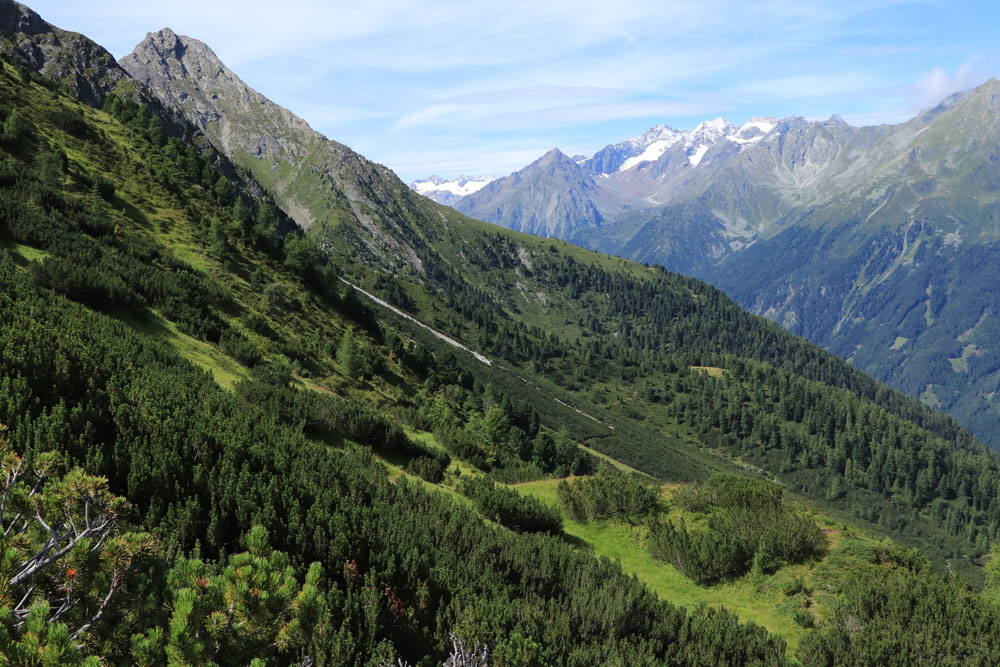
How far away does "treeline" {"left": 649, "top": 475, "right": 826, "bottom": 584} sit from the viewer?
20516 millimetres

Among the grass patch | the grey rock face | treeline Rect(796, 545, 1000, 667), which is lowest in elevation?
the grass patch

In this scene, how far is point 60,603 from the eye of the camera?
5703mm

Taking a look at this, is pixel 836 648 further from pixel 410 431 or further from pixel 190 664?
pixel 410 431

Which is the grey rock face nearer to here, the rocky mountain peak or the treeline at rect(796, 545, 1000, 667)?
the rocky mountain peak

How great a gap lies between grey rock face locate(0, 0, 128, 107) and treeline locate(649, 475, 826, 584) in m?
155

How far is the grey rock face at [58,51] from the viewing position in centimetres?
13325

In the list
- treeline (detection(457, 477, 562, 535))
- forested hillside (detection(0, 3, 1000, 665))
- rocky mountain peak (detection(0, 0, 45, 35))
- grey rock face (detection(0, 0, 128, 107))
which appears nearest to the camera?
forested hillside (detection(0, 3, 1000, 665))

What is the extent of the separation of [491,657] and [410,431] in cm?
2580

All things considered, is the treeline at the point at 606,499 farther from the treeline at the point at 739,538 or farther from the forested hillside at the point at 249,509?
the treeline at the point at 739,538

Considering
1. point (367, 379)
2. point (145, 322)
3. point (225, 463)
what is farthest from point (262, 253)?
point (225, 463)

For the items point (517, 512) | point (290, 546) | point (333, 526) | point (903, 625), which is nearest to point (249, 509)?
point (290, 546)

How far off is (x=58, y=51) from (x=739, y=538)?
199 meters

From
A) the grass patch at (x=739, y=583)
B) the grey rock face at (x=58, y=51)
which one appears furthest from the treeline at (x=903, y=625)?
the grey rock face at (x=58, y=51)

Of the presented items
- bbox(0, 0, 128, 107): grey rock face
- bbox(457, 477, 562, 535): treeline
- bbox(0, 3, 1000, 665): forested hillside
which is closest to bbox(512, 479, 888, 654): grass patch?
bbox(0, 3, 1000, 665): forested hillside
